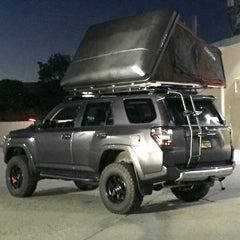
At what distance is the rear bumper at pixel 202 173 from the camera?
7.56 meters

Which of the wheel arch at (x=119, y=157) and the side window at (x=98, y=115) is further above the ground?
the side window at (x=98, y=115)

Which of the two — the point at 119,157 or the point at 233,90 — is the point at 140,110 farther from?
the point at 233,90

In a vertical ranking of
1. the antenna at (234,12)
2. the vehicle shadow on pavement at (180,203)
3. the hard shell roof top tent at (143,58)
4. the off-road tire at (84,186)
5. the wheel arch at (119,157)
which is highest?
the antenna at (234,12)

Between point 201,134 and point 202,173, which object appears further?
point 201,134

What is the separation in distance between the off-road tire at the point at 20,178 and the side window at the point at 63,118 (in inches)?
37.6

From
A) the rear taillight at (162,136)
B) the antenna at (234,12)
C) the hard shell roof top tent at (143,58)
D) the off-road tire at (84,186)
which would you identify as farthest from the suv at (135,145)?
the antenna at (234,12)

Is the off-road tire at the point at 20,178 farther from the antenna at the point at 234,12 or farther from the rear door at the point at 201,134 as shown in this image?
the antenna at the point at 234,12

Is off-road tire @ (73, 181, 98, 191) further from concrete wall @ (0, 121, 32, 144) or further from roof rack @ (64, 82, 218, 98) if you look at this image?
concrete wall @ (0, 121, 32, 144)

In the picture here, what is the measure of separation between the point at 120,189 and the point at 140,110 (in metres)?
1.26

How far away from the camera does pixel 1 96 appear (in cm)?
5569

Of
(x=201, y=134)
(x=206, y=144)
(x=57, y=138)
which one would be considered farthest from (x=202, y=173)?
(x=57, y=138)

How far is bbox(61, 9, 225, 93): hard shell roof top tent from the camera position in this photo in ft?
26.4

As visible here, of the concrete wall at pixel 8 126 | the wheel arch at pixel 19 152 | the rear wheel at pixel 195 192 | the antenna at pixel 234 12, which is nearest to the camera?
the rear wheel at pixel 195 192

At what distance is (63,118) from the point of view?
9.61 m
